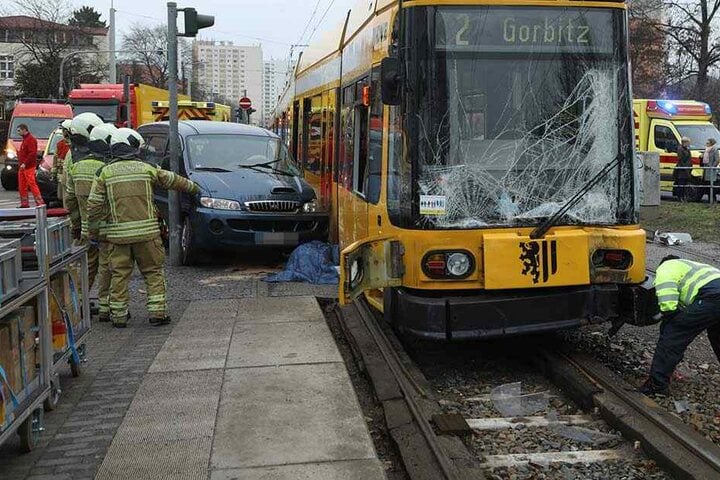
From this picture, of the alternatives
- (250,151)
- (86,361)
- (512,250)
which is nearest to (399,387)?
(512,250)

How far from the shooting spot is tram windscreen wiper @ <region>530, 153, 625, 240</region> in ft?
19.4

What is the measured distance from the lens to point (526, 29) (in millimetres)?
6047

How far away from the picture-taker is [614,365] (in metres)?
6.59

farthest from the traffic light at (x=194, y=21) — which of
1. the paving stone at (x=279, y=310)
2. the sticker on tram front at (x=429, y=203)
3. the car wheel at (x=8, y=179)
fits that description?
the car wheel at (x=8, y=179)

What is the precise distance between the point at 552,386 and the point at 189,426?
2840 millimetres

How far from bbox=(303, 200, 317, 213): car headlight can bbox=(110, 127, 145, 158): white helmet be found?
11.0ft

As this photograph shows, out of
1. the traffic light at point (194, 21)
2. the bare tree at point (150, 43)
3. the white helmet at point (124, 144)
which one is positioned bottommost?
the white helmet at point (124, 144)

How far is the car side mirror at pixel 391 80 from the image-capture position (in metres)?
5.88

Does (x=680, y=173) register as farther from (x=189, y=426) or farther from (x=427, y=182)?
(x=189, y=426)

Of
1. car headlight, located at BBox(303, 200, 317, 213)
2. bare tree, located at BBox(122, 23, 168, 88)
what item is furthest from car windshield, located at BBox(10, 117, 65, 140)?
bare tree, located at BBox(122, 23, 168, 88)

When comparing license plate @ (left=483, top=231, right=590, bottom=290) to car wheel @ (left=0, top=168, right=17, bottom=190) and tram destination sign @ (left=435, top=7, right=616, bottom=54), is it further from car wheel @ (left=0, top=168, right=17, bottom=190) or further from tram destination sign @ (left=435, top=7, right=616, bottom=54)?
car wheel @ (left=0, top=168, right=17, bottom=190)

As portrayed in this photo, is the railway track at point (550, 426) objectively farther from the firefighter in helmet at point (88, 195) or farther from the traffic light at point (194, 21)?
the traffic light at point (194, 21)

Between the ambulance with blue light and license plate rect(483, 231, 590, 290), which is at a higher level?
the ambulance with blue light

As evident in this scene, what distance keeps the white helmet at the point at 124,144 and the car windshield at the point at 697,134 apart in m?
18.7
